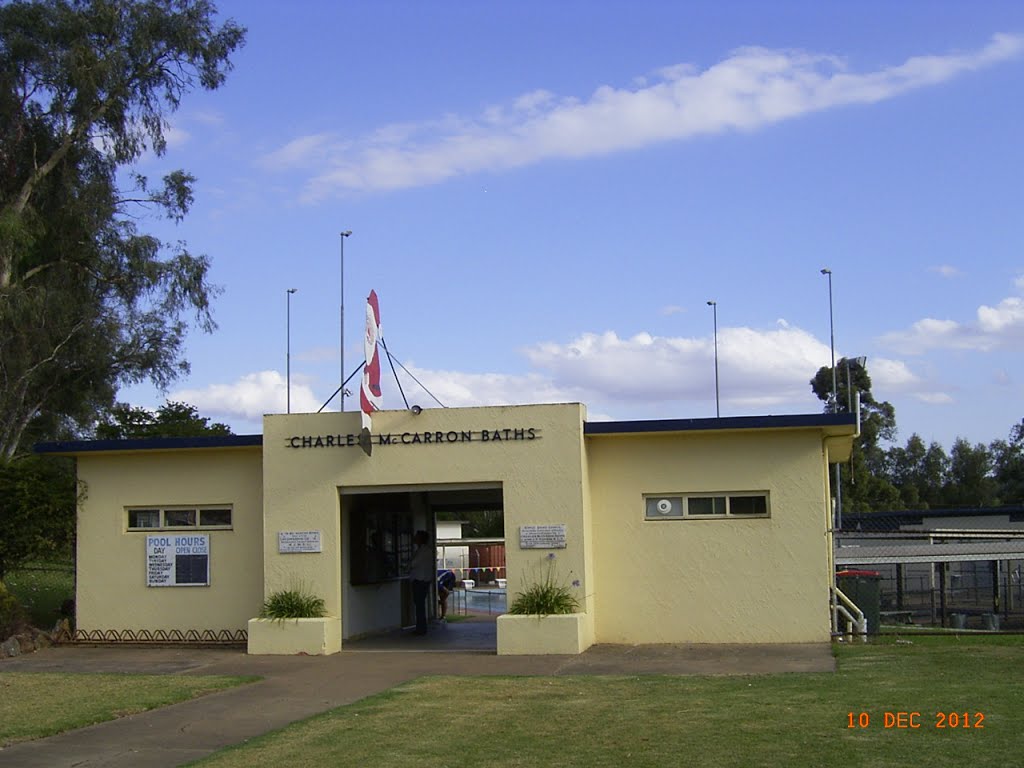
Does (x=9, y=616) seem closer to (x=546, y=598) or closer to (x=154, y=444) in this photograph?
(x=154, y=444)

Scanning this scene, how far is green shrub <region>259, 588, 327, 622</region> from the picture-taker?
18.4 m

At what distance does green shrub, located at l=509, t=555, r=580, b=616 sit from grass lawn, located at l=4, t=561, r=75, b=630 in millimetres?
8637

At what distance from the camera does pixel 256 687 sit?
1473 centimetres

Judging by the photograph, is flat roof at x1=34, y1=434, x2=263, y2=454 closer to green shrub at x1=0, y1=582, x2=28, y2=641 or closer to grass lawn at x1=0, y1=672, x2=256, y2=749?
green shrub at x1=0, y1=582, x2=28, y2=641

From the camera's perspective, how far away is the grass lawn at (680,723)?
950cm

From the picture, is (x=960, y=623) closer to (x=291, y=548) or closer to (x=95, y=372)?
(x=291, y=548)

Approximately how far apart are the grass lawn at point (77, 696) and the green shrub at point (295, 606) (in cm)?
272

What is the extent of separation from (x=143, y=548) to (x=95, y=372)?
55.1 ft

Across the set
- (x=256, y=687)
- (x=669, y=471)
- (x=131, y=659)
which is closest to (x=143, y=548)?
(x=131, y=659)

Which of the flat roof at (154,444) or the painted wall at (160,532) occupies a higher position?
the flat roof at (154,444)

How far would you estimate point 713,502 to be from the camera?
18875mm

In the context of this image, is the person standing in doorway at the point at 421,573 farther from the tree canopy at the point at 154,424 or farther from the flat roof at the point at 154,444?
the tree canopy at the point at 154,424

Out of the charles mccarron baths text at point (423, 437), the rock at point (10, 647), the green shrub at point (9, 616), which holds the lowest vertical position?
the rock at point (10, 647)

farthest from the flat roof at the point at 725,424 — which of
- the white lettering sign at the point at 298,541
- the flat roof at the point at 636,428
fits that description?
the white lettering sign at the point at 298,541
